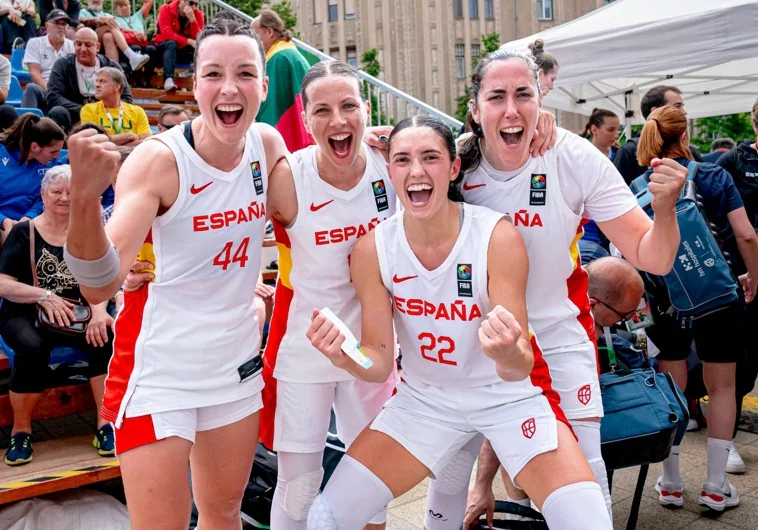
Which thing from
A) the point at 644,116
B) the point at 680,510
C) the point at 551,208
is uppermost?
the point at 644,116

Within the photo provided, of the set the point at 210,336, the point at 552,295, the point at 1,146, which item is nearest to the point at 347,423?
the point at 210,336

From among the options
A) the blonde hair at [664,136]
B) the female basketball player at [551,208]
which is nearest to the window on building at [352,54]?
the blonde hair at [664,136]

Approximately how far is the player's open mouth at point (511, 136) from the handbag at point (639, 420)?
131 centimetres

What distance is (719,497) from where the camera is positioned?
416cm

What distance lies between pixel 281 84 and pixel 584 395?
363cm

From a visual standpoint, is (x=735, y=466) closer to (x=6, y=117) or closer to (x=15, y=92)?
(x=6, y=117)

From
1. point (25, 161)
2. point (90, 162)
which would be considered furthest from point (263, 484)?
point (25, 161)

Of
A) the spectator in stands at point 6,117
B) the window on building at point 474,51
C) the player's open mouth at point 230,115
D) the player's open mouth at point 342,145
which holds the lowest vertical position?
the player's open mouth at point 342,145

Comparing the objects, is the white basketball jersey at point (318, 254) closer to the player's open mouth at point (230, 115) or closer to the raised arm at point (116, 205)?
the player's open mouth at point (230, 115)

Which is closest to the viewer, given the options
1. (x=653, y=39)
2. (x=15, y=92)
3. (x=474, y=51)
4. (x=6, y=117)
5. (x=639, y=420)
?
(x=639, y=420)

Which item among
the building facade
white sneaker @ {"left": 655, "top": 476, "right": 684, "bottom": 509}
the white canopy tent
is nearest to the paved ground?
white sneaker @ {"left": 655, "top": 476, "right": 684, "bottom": 509}

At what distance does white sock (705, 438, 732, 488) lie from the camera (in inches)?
165

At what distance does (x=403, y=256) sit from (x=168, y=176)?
918mm

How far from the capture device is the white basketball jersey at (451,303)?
2781 mm
